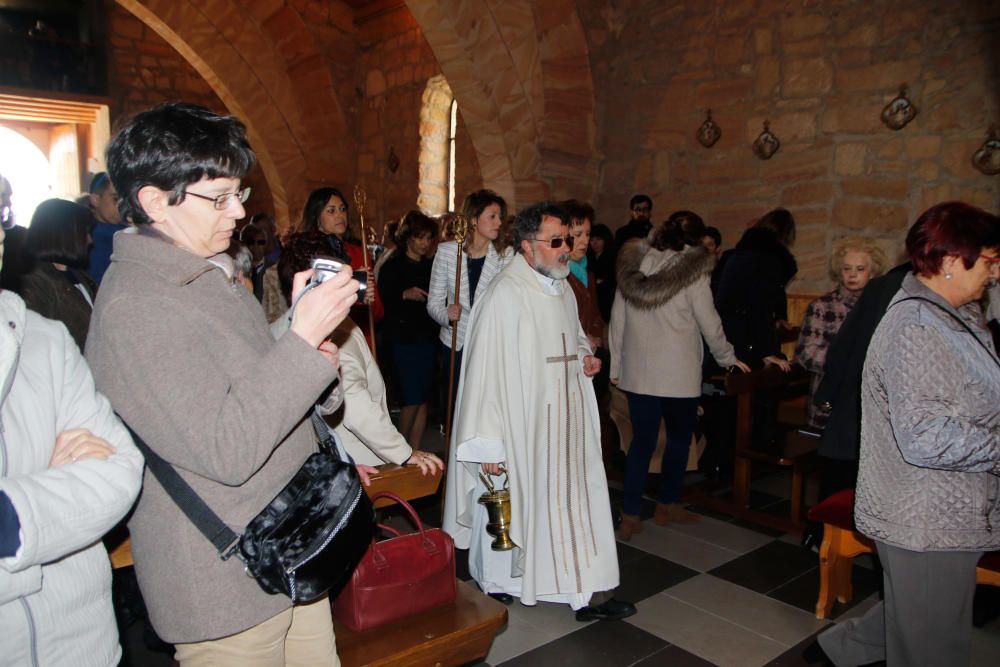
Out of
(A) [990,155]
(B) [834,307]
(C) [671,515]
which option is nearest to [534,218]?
(B) [834,307]

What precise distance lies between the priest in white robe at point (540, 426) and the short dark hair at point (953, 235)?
4.37 feet

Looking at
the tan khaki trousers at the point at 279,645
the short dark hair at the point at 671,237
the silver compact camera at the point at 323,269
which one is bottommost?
the tan khaki trousers at the point at 279,645

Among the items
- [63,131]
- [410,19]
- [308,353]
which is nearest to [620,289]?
[308,353]

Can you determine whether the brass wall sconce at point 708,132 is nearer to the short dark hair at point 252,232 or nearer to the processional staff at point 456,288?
the processional staff at point 456,288

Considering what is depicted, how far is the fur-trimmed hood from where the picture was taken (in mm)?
3924

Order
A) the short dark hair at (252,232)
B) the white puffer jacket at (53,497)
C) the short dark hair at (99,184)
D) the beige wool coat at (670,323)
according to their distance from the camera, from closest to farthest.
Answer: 1. the white puffer jacket at (53,497)
2. the beige wool coat at (670,323)
3. the short dark hair at (99,184)
4. the short dark hair at (252,232)

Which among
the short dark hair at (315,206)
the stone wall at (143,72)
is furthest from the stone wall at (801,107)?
the stone wall at (143,72)

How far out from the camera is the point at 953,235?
6.98ft

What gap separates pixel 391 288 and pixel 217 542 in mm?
4019

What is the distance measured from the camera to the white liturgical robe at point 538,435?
2971mm

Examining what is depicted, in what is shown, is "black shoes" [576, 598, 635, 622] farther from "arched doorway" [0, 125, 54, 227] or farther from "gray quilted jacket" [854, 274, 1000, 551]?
"arched doorway" [0, 125, 54, 227]

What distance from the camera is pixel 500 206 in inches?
181

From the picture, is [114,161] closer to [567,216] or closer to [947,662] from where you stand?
[567,216]

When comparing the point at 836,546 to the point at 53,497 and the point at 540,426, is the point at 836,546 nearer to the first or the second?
the point at 540,426
